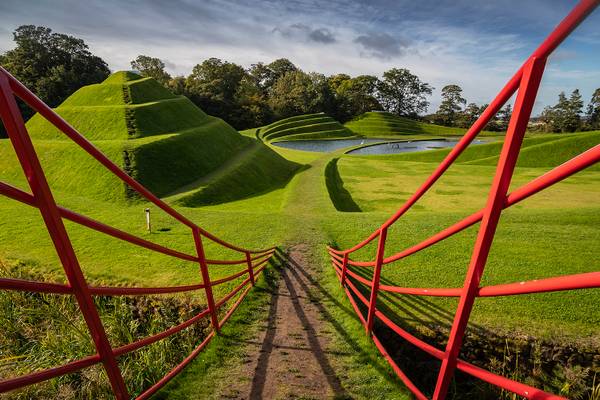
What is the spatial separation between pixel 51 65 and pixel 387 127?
59.0 meters

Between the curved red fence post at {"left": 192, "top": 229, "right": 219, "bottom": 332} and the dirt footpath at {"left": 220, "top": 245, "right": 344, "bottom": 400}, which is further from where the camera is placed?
the curved red fence post at {"left": 192, "top": 229, "right": 219, "bottom": 332}

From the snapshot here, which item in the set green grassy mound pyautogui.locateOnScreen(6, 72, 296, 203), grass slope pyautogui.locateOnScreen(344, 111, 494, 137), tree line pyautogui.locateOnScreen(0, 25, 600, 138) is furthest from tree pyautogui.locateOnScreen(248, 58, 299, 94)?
green grassy mound pyautogui.locateOnScreen(6, 72, 296, 203)

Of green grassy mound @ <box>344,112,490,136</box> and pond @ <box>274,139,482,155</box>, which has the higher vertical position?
green grassy mound @ <box>344,112,490,136</box>

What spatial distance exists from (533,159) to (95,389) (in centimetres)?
3553

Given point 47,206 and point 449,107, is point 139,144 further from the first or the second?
point 449,107

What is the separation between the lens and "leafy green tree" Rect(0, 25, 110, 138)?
41.8 meters

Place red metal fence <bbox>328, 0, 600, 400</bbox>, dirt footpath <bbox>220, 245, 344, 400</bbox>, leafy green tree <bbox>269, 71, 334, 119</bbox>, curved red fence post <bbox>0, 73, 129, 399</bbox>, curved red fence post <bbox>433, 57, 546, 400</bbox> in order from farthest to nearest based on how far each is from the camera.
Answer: leafy green tree <bbox>269, 71, 334, 119</bbox> < dirt footpath <bbox>220, 245, 344, 400</bbox> < curved red fence post <bbox>0, 73, 129, 399</bbox> < curved red fence post <bbox>433, 57, 546, 400</bbox> < red metal fence <bbox>328, 0, 600, 400</bbox>

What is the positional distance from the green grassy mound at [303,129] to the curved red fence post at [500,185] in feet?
155

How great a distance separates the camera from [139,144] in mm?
18109

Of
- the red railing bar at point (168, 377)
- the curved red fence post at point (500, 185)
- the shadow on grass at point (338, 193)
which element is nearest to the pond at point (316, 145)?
the shadow on grass at point (338, 193)

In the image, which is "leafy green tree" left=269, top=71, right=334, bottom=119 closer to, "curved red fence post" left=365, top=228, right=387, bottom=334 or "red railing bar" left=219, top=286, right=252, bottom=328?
"red railing bar" left=219, top=286, right=252, bottom=328

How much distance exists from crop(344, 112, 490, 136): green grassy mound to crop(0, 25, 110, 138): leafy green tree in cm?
4744

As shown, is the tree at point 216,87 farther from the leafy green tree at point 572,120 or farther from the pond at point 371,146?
the leafy green tree at point 572,120

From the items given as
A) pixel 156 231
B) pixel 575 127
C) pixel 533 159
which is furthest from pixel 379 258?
pixel 575 127
